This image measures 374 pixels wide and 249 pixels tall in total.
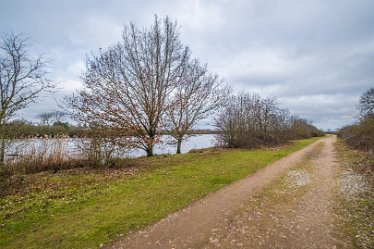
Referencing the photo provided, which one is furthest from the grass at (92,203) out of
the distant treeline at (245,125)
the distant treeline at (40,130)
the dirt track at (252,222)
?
the distant treeline at (245,125)

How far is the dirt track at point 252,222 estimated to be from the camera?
4406mm

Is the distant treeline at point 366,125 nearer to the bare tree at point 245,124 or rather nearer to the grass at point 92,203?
the bare tree at point 245,124

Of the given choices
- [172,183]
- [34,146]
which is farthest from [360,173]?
[34,146]

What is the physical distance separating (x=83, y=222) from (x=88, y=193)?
2.43m

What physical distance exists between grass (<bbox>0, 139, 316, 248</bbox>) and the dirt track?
51cm

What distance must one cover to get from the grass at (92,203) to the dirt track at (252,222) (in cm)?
51

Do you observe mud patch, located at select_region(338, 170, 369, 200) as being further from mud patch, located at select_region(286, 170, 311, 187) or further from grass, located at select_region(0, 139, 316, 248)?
grass, located at select_region(0, 139, 316, 248)

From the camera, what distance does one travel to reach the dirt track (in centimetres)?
441

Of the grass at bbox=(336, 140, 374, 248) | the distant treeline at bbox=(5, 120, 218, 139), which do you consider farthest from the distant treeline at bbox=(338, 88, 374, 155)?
the distant treeline at bbox=(5, 120, 218, 139)

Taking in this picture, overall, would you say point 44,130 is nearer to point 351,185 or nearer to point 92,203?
point 92,203

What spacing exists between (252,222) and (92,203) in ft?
13.6

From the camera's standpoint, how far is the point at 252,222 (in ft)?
17.3

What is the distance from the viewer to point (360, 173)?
35.4 ft

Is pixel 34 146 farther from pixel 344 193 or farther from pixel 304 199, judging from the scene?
pixel 344 193
